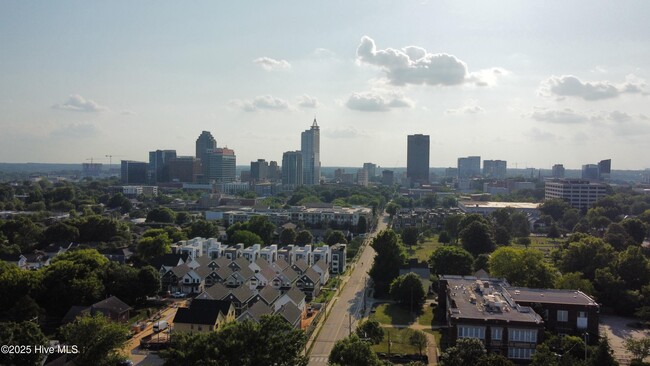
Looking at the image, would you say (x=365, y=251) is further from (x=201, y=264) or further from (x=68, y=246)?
(x=68, y=246)

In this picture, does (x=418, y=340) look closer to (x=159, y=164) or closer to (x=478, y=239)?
(x=478, y=239)

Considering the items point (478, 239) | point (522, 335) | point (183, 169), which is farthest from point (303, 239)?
point (183, 169)

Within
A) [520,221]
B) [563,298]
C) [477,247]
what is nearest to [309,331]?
[563,298]

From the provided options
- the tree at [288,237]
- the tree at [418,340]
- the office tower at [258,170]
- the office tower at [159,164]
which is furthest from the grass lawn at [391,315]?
the office tower at [258,170]

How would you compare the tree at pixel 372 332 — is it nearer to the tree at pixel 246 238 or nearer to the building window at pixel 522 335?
the building window at pixel 522 335

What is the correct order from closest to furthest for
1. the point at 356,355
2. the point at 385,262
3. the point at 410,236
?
the point at 356,355
the point at 385,262
the point at 410,236

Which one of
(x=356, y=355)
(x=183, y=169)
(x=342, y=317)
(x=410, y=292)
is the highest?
(x=183, y=169)

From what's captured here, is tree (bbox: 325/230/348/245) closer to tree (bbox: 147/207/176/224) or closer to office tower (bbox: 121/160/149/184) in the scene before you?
tree (bbox: 147/207/176/224)

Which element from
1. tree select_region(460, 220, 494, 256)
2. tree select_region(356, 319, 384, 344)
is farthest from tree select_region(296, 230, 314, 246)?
tree select_region(356, 319, 384, 344)
